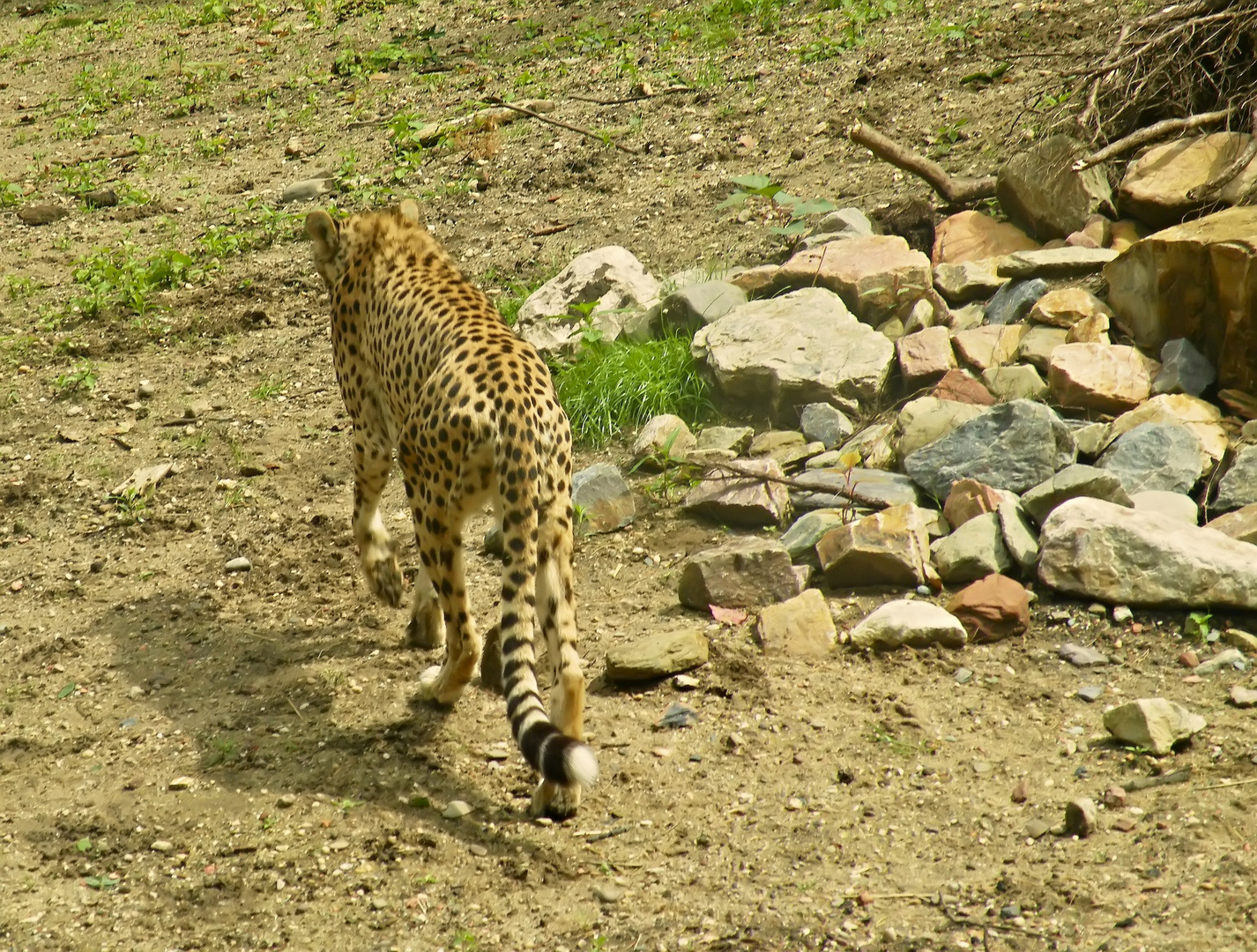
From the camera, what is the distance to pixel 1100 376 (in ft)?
19.2

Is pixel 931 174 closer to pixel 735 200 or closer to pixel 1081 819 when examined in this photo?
pixel 735 200

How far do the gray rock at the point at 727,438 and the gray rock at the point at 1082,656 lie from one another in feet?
6.54

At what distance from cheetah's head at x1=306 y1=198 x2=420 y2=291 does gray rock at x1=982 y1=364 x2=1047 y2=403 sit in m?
2.70

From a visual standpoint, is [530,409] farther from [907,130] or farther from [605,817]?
[907,130]

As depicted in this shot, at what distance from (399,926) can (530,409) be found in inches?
63.9

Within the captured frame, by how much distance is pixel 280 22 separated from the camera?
1365 cm

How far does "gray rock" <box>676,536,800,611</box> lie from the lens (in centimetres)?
519

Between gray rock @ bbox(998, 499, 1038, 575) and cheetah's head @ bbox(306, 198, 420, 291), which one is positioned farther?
cheetah's head @ bbox(306, 198, 420, 291)

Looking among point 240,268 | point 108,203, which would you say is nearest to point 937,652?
point 240,268

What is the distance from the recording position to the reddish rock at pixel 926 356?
20.4ft

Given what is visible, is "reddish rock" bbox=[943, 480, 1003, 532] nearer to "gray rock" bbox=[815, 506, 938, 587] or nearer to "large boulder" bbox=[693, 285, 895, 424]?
"gray rock" bbox=[815, 506, 938, 587]

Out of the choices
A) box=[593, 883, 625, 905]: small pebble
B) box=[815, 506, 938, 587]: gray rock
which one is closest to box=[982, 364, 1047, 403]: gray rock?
box=[815, 506, 938, 587]: gray rock

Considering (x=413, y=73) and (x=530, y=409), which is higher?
(x=413, y=73)

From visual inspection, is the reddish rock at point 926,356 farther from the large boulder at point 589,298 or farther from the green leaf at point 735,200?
the green leaf at point 735,200
